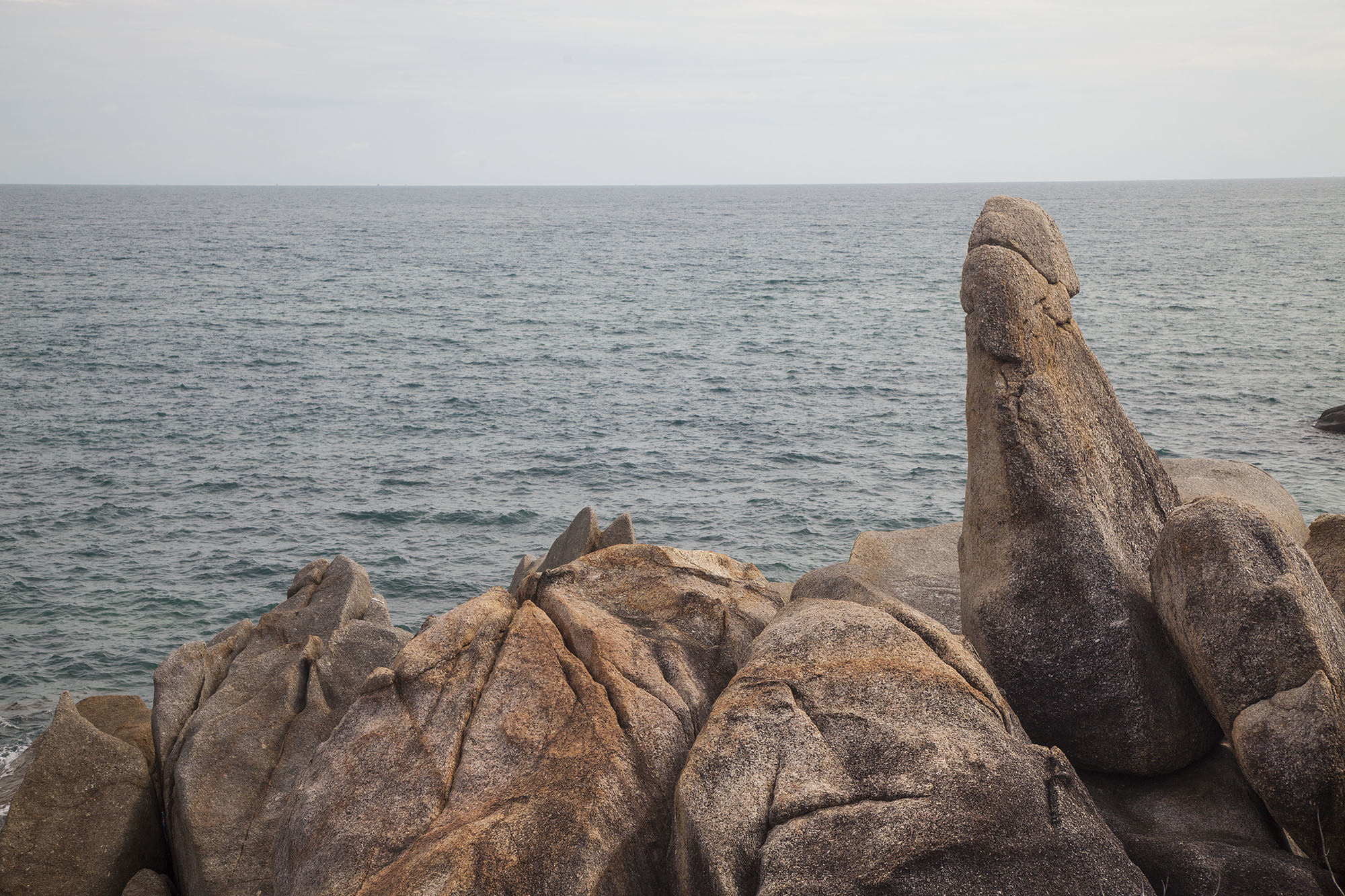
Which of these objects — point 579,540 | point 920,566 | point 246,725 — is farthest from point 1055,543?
point 246,725

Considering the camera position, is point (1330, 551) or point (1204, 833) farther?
point (1330, 551)

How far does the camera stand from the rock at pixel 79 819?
12.6m

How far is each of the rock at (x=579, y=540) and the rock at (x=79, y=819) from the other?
25.2 ft

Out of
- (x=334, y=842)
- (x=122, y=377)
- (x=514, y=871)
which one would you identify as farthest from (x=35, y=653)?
(x=122, y=377)

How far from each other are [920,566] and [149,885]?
1343cm

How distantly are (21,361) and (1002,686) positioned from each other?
62.9 metres

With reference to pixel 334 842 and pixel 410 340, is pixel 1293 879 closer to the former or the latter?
pixel 334 842

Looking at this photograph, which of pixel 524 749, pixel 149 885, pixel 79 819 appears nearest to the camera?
pixel 524 749

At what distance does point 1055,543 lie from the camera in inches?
436

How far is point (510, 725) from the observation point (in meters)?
10.4

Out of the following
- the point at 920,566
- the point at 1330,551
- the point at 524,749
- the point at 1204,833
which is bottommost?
the point at 1204,833

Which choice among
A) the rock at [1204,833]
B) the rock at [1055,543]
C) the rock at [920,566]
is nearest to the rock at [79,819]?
the rock at [920,566]

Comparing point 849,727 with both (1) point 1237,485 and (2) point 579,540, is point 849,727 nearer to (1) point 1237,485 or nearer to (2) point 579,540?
(2) point 579,540

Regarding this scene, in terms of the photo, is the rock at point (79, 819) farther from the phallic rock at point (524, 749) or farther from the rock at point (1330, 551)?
the rock at point (1330, 551)
